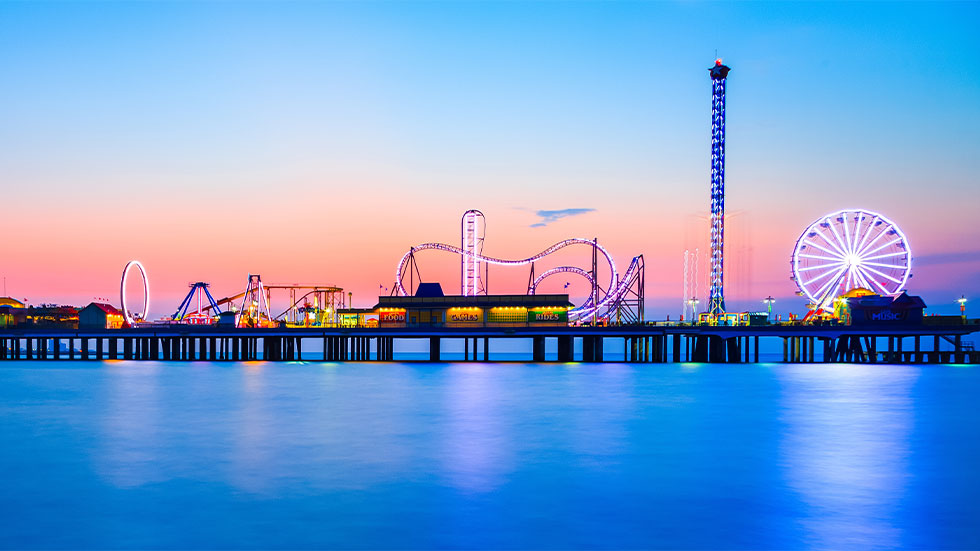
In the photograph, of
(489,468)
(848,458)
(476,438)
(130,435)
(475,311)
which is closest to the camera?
(489,468)

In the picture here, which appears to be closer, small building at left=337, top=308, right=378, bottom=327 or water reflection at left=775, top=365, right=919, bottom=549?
water reflection at left=775, top=365, right=919, bottom=549

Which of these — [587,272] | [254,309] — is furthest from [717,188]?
[254,309]

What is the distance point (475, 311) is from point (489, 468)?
6043 cm

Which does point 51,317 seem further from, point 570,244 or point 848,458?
point 848,458

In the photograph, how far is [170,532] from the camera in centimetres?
1850

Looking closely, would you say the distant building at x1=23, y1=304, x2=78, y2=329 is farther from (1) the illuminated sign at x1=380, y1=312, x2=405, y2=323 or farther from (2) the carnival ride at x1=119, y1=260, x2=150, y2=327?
(1) the illuminated sign at x1=380, y1=312, x2=405, y2=323

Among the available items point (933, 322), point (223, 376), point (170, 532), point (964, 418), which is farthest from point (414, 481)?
point (933, 322)

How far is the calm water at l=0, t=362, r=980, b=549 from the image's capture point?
734 inches

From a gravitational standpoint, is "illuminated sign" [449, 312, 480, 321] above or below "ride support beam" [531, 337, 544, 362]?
above

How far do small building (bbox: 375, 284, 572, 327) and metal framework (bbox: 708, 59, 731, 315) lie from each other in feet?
65.1

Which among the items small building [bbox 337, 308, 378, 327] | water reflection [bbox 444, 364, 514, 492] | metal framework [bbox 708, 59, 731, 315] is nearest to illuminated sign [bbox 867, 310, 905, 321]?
metal framework [bbox 708, 59, 731, 315]

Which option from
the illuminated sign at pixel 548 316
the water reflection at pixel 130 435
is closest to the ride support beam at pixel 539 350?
the illuminated sign at pixel 548 316

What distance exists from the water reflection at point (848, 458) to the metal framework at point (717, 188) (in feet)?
117

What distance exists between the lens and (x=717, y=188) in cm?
9394
